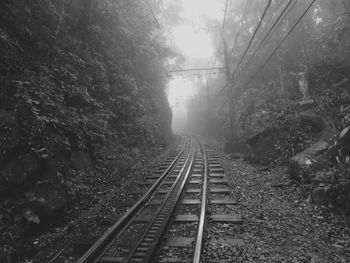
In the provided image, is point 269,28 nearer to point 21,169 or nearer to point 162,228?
point 162,228

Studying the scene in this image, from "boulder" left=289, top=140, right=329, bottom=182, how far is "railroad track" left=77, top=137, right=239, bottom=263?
8.09ft

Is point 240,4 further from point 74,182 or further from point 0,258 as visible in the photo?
point 0,258

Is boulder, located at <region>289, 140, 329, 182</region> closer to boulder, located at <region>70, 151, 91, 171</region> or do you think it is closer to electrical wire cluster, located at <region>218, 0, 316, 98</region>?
electrical wire cluster, located at <region>218, 0, 316, 98</region>

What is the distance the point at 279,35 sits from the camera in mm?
18297

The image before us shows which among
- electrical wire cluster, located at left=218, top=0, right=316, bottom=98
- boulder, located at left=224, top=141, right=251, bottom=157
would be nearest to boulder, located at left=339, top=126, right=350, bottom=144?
electrical wire cluster, located at left=218, top=0, right=316, bottom=98

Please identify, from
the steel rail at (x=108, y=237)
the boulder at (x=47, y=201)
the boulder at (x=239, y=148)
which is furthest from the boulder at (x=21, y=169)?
the boulder at (x=239, y=148)

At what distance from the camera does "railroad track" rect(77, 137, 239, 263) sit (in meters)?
3.45

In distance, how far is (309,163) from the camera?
21.5ft

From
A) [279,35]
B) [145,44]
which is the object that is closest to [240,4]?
[279,35]

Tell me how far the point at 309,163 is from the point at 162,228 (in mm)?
5245

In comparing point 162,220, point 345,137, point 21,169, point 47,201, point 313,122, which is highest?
point 313,122

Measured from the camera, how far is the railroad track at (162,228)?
136 inches

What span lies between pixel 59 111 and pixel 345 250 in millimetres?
7175

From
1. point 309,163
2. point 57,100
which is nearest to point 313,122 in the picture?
point 309,163
